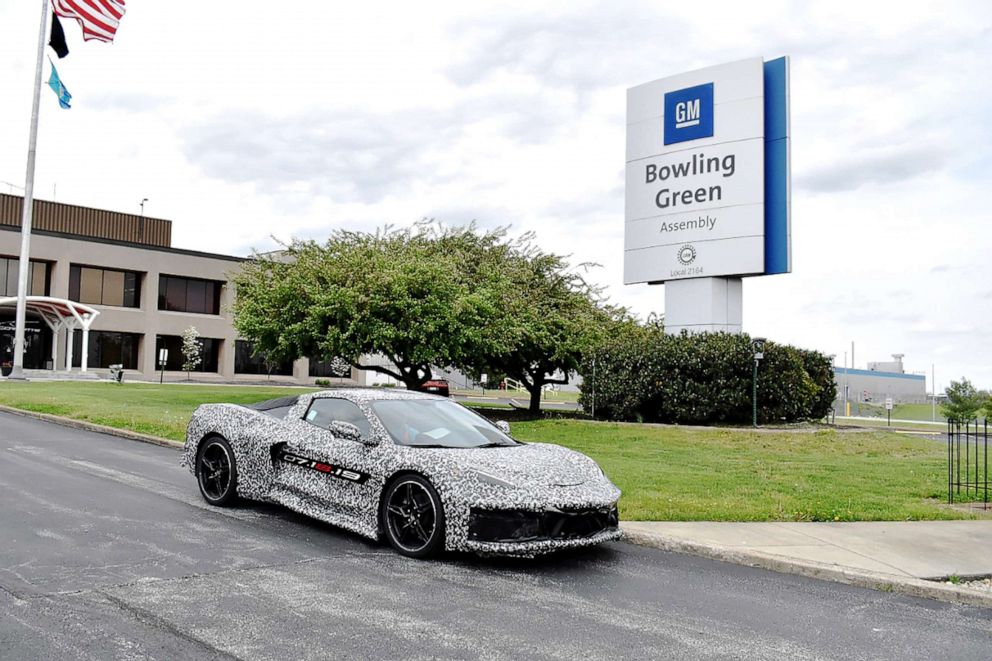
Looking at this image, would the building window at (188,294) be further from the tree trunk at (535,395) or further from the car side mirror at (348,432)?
the car side mirror at (348,432)

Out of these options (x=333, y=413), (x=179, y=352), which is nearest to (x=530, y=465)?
(x=333, y=413)

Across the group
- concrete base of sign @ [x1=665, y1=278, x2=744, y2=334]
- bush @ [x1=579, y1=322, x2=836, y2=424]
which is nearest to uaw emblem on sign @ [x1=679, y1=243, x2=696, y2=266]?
concrete base of sign @ [x1=665, y1=278, x2=744, y2=334]

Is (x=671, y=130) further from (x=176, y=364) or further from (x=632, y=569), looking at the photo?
(x=176, y=364)

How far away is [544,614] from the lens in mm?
5355

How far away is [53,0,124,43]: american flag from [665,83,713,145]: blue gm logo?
20671mm

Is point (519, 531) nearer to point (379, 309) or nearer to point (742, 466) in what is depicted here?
point (742, 466)

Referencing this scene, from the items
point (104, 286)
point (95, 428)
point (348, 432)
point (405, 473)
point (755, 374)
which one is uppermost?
point (104, 286)

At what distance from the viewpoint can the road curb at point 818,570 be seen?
6266mm

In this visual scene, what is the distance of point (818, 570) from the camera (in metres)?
6.79

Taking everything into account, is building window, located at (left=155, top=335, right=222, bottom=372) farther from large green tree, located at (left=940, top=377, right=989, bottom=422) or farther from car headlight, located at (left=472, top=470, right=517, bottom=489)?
car headlight, located at (left=472, top=470, right=517, bottom=489)

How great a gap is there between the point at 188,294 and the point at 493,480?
58669 mm

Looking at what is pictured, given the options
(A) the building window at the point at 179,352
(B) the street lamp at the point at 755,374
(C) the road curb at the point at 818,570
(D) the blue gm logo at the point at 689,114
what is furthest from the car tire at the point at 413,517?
(A) the building window at the point at 179,352

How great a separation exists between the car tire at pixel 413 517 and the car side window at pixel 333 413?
87cm

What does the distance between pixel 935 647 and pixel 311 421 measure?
18.0 ft
